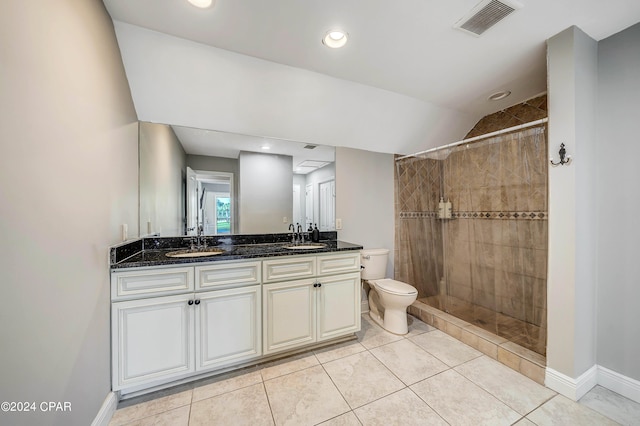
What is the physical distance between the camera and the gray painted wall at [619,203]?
5.26 feet

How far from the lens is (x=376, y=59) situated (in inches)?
74.2

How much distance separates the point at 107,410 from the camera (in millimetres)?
1407

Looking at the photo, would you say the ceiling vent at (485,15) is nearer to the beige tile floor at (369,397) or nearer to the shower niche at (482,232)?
the shower niche at (482,232)

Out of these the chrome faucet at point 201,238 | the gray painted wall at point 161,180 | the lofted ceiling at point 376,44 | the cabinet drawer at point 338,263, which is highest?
the lofted ceiling at point 376,44

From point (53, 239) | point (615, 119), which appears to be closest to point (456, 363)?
point (615, 119)

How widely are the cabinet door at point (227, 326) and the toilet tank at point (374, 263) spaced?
129 cm

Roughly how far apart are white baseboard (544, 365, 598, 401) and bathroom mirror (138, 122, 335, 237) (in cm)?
205

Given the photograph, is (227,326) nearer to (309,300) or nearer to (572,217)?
(309,300)

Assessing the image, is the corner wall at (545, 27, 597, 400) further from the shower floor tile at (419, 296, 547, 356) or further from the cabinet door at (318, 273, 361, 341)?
the cabinet door at (318, 273, 361, 341)

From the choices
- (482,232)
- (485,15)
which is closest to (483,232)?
(482,232)

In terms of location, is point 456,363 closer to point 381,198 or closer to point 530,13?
point 381,198

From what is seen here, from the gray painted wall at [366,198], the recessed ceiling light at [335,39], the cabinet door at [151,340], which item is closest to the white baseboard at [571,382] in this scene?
the gray painted wall at [366,198]

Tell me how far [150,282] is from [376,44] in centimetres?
220

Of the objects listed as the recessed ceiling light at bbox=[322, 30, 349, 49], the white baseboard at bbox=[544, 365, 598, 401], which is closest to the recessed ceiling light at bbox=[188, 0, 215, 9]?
the recessed ceiling light at bbox=[322, 30, 349, 49]
